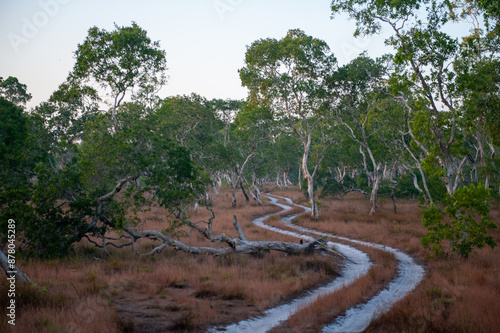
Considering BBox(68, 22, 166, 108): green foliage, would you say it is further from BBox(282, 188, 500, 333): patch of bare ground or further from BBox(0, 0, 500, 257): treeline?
BBox(282, 188, 500, 333): patch of bare ground

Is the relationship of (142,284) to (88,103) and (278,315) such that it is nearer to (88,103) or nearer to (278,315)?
(278,315)

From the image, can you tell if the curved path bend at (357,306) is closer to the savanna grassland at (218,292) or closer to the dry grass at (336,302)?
the dry grass at (336,302)

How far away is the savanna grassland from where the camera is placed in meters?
6.88

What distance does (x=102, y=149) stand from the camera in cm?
1365

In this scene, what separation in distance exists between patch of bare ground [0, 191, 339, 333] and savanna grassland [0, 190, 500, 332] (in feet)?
0.09

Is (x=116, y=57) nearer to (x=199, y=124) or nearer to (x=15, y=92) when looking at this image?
(x=199, y=124)

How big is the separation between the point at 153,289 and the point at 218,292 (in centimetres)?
206

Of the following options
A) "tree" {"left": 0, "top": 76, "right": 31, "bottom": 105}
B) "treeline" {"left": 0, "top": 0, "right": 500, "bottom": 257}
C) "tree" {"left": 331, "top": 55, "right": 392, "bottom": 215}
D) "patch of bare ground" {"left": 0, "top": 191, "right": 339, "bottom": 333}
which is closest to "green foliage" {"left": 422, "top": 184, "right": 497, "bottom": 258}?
"treeline" {"left": 0, "top": 0, "right": 500, "bottom": 257}

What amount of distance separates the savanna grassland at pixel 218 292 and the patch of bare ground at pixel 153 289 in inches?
1.1

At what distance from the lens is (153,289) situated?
9.44 m

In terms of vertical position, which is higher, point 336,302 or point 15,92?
point 15,92

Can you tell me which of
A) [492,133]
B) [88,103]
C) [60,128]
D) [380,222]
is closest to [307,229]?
[380,222]

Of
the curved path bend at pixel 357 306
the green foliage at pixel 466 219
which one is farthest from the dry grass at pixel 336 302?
the green foliage at pixel 466 219

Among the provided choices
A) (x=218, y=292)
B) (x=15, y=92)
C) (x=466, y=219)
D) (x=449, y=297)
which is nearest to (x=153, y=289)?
(x=218, y=292)
